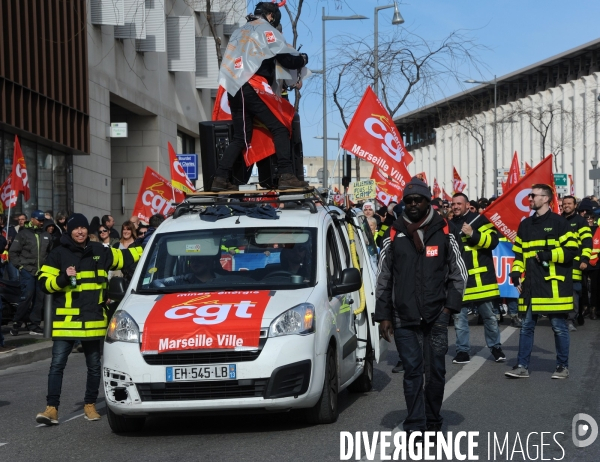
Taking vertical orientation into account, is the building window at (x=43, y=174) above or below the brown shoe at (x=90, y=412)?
above

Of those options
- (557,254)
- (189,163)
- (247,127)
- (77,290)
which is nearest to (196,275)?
(77,290)

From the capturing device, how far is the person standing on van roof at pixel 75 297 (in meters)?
9.79

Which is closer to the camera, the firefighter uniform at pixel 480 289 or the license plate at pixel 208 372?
the license plate at pixel 208 372

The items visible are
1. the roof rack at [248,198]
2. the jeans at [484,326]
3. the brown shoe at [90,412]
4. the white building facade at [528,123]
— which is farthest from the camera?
the white building facade at [528,123]

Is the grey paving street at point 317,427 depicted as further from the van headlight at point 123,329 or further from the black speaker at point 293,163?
the black speaker at point 293,163

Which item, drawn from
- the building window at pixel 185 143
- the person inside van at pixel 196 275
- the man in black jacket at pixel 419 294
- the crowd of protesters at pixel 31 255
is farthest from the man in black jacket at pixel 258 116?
the building window at pixel 185 143

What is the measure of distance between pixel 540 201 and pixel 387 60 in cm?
2105

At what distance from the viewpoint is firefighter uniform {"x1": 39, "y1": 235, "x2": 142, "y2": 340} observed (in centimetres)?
980

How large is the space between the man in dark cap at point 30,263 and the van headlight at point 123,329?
988 cm

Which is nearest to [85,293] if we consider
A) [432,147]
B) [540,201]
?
[540,201]

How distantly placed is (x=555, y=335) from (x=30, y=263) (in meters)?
9.92

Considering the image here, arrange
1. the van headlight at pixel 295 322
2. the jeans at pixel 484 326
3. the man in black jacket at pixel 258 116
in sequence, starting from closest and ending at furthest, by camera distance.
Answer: the van headlight at pixel 295 322 → the man in black jacket at pixel 258 116 → the jeans at pixel 484 326

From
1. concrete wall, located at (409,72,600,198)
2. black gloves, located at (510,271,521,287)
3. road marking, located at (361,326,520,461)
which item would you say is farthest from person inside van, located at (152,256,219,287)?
concrete wall, located at (409,72,600,198)

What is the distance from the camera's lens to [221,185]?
37.1 feet
